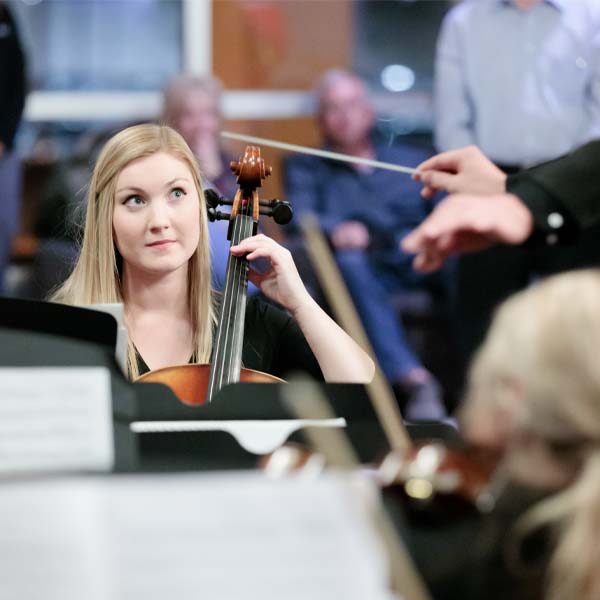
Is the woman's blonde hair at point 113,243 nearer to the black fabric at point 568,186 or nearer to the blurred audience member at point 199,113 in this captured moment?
the black fabric at point 568,186

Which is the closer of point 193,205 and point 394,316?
point 193,205

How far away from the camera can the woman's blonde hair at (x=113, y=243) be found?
7.20 feet

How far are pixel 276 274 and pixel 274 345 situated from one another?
0.47ft

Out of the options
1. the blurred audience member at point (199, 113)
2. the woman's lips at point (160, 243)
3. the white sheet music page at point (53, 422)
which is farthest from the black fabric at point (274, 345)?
the blurred audience member at point (199, 113)

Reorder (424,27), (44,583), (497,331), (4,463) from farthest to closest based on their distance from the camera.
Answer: (424,27), (4,463), (497,331), (44,583)

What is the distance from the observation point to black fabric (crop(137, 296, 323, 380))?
217 cm

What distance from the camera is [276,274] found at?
7.07ft

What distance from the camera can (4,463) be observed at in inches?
49.8

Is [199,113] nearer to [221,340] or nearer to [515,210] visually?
[221,340]

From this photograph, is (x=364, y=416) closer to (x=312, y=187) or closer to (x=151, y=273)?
(x=151, y=273)

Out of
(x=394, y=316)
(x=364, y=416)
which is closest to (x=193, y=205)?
(x=364, y=416)

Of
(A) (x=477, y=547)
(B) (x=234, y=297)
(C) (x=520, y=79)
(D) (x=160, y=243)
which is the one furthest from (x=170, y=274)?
(C) (x=520, y=79)

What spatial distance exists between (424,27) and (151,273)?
3.15 metres

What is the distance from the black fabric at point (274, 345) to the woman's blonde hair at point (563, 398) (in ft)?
3.44
